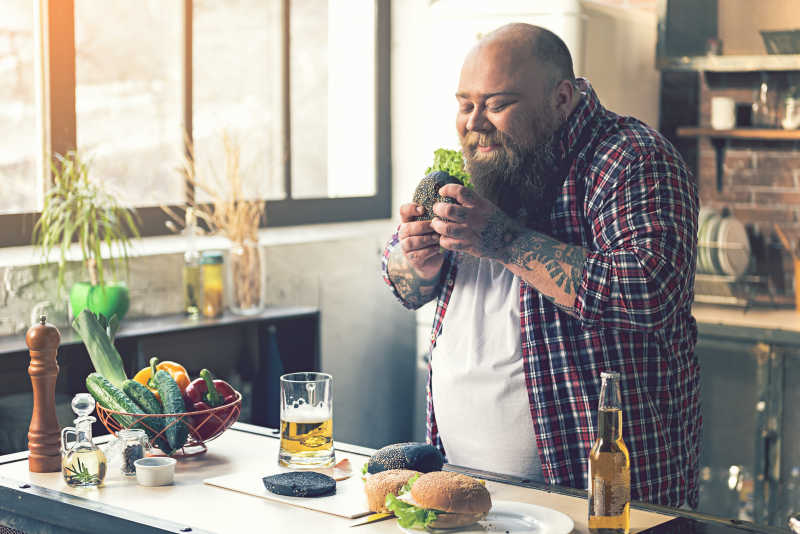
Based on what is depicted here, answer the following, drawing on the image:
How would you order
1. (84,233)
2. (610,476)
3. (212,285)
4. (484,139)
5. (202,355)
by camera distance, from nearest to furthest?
1. (610,476)
2. (484,139)
3. (84,233)
4. (202,355)
5. (212,285)

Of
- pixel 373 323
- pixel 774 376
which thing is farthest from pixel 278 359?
pixel 774 376

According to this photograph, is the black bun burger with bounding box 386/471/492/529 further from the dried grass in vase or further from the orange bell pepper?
the dried grass in vase

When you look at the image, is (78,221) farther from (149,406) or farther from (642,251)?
(642,251)

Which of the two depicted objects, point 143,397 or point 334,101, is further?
point 334,101

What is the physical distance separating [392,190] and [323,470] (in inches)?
120

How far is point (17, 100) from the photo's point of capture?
3.64 meters

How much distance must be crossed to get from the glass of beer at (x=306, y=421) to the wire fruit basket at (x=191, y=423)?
15cm

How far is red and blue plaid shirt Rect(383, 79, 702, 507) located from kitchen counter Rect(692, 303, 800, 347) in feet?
5.14

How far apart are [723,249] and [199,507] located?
277 centimetres

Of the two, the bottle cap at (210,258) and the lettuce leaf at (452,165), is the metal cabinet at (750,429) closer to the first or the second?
the bottle cap at (210,258)

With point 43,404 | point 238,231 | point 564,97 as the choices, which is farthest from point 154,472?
point 238,231

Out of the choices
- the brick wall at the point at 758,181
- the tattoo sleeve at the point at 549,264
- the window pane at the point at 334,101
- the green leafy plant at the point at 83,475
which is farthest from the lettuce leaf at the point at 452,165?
the window pane at the point at 334,101

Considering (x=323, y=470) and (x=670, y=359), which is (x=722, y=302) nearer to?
(x=670, y=359)

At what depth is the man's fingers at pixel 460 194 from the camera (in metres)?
2.07
